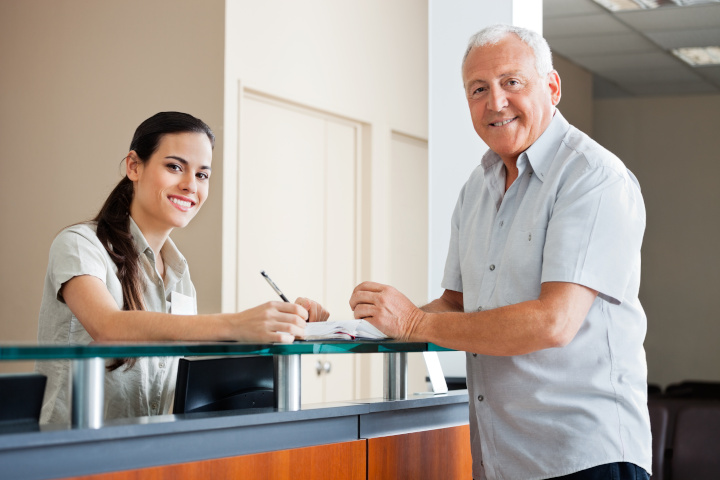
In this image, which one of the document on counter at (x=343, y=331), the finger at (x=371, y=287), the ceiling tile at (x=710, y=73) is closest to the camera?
the document on counter at (x=343, y=331)

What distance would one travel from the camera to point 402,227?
580cm

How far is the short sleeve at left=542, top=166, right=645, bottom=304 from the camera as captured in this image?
1.52 meters

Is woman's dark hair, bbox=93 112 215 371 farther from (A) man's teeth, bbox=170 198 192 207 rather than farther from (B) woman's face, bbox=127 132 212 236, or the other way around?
(A) man's teeth, bbox=170 198 192 207

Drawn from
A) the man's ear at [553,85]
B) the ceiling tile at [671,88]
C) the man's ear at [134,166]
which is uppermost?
the ceiling tile at [671,88]

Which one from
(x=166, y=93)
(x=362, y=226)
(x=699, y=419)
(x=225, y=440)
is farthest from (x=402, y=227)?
(x=225, y=440)

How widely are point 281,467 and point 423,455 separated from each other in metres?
0.48

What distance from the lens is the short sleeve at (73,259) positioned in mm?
1753

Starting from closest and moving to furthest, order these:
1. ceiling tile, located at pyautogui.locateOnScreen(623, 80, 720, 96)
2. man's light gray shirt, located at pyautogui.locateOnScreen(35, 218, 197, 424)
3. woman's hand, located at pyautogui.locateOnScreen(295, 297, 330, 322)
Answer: man's light gray shirt, located at pyautogui.locateOnScreen(35, 218, 197, 424) < woman's hand, located at pyautogui.locateOnScreen(295, 297, 330, 322) < ceiling tile, located at pyautogui.locateOnScreen(623, 80, 720, 96)

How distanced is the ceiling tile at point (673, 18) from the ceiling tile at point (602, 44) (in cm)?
29

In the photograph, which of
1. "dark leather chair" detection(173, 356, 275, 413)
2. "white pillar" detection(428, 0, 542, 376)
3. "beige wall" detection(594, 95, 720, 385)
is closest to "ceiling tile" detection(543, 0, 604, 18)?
"beige wall" detection(594, 95, 720, 385)

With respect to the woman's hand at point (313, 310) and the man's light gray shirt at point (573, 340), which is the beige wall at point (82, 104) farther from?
the man's light gray shirt at point (573, 340)

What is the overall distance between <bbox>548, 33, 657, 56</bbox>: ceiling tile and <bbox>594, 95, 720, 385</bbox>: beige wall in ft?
6.19

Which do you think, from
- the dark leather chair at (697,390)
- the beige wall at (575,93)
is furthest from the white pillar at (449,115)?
the beige wall at (575,93)

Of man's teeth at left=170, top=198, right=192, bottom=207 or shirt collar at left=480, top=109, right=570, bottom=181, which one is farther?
man's teeth at left=170, top=198, right=192, bottom=207
